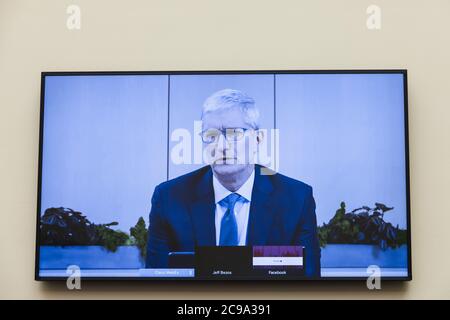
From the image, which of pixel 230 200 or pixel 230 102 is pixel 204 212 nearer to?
pixel 230 200

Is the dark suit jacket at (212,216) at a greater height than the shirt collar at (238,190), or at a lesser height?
lesser

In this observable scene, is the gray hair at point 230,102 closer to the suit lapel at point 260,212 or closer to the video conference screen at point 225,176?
the video conference screen at point 225,176

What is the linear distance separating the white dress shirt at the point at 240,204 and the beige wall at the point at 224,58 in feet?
0.88

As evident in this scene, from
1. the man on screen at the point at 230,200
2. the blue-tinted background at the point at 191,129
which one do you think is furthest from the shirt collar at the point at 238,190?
the blue-tinted background at the point at 191,129

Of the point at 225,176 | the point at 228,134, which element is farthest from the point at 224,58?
the point at 225,176

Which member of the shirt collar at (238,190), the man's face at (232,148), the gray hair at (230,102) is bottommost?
the shirt collar at (238,190)

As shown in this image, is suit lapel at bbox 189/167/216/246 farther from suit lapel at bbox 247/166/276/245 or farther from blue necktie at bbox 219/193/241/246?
suit lapel at bbox 247/166/276/245

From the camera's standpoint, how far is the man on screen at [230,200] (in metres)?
2.86

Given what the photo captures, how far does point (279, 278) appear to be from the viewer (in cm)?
282

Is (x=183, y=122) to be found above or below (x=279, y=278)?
above

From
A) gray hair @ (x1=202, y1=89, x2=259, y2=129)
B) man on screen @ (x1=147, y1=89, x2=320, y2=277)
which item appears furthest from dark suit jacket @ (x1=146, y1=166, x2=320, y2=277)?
gray hair @ (x1=202, y1=89, x2=259, y2=129)
